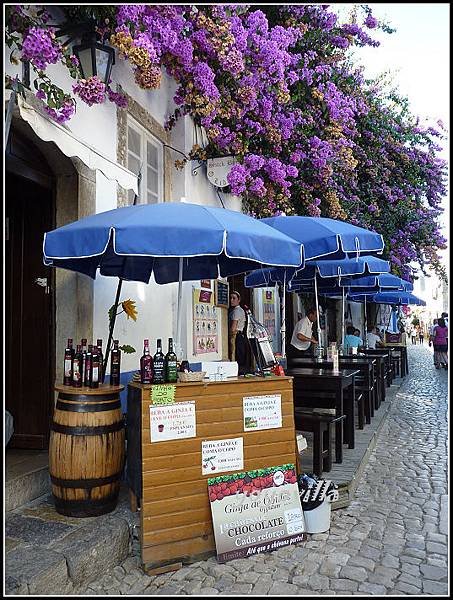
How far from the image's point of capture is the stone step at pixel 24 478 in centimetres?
415

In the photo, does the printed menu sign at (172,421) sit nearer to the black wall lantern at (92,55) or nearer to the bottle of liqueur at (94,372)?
the bottle of liqueur at (94,372)

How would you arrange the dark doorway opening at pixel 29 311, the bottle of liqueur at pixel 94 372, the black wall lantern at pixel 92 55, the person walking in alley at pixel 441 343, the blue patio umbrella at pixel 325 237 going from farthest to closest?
the person walking in alley at pixel 441 343 → the blue patio umbrella at pixel 325 237 → the dark doorway opening at pixel 29 311 → the black wall lantern at pixel 92 55 → the bottle of liqueur at pixel 94 372

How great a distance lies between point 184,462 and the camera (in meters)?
3.80

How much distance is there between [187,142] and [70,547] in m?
5.68

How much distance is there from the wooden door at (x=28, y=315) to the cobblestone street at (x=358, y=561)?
191cm

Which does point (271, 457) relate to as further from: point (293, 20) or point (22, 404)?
point (293, 20)

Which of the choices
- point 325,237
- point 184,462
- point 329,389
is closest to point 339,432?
point 329,389

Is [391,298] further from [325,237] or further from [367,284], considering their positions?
[325,237]

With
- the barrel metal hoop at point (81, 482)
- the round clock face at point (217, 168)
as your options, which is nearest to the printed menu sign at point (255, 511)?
the barrel metal hoop at point (81, 482)

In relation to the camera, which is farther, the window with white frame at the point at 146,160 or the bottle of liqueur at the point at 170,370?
the window with white frame at the point at 146,160

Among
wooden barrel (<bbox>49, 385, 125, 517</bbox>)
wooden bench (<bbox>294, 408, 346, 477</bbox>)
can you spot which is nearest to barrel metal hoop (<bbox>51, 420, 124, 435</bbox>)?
wooden barrel (<bbox>49, 385, 125, 517</bbox>)

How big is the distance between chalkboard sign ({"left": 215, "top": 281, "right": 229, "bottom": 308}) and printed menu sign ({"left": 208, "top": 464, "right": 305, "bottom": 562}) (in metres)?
4.67

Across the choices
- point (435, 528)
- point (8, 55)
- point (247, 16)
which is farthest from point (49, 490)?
point (247, 16)

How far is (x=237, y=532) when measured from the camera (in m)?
3.81
